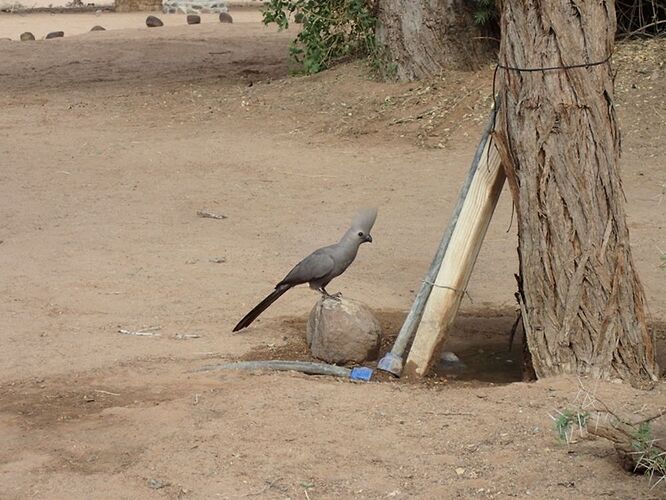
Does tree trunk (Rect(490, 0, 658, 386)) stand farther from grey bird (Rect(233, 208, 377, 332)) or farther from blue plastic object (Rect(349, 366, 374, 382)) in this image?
grey bird (Rect(233, 208, 377, 332))

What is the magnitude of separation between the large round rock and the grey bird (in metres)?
0.18

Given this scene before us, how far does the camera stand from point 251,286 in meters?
6.73

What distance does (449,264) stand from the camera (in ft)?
17.7

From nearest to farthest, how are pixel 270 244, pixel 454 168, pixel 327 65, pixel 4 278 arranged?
pixel 4 278 < pixel 270 244 < pixel 454 168 < pixel 327 65

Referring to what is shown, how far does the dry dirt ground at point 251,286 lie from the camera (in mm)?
4227

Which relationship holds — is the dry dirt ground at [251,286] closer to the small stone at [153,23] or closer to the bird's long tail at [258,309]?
the bird's long tail at [258,309]

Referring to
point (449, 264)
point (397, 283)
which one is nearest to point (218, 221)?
point (397, 283)

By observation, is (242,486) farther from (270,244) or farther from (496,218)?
(496,218)

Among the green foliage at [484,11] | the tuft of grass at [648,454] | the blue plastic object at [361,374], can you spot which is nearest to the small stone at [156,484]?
the blue plastic object at [361,374]

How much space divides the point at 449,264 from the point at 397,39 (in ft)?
22.0

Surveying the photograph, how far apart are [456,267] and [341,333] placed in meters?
0.66

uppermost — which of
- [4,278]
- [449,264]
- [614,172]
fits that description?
[614,172]

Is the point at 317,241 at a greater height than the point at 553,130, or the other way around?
the point at 553,130

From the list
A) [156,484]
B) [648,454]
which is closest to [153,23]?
[156,484]
